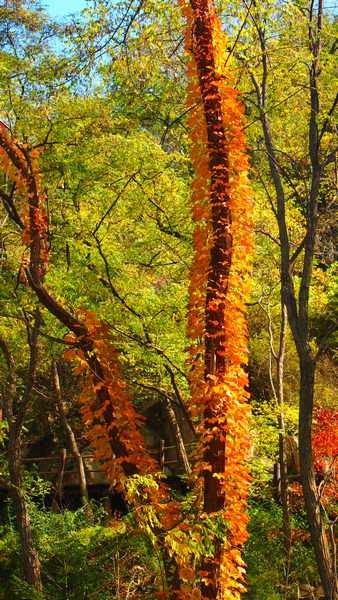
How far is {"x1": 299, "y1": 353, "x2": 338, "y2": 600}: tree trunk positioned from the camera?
573 centimetres

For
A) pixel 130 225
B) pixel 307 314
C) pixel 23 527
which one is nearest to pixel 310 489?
pixel 307 314

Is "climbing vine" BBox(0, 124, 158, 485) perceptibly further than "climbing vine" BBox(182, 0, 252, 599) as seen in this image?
Yes

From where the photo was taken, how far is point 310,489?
19.1ft

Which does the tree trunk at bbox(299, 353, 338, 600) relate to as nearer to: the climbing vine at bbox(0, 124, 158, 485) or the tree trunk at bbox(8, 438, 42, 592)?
the climbing vine at bbox(0, 124, 158, 485)

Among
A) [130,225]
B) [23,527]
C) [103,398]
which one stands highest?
[130,225]

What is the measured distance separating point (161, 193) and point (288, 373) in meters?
7.48

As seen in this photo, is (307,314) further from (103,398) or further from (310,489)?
(103,398)

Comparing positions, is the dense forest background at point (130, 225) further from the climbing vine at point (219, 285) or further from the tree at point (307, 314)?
the climbing vine at point (219, 285)

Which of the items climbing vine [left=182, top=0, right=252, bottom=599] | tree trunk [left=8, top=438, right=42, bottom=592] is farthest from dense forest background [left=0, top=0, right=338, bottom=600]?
climbing vine [left=182, top=0, right=252, bottom=599]

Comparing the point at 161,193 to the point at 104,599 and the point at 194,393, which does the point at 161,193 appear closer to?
the point at 194,393

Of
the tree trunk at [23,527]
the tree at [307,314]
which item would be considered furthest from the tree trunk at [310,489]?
the tree trunk at [23,527]

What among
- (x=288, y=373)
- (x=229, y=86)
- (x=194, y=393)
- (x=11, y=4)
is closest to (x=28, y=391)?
(x=194, y=393)

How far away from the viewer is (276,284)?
10406 mm

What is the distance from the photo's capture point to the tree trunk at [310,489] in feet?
18.8
